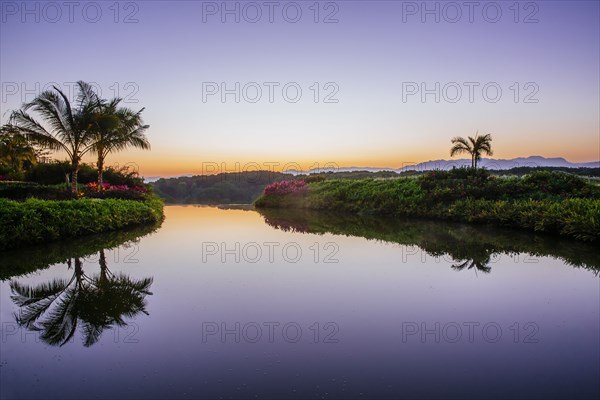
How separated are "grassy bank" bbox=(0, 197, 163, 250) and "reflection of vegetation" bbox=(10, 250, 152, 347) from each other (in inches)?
131

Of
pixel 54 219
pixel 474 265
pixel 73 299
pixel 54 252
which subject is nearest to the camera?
pixel 73 299

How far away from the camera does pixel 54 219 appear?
10.3 meters

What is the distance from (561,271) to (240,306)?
5.74 meters

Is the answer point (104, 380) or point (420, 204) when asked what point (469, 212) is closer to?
point (420, 204)

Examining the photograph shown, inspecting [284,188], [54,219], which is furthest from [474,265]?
[284,188]

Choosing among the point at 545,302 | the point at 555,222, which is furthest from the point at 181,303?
the point at 555,222

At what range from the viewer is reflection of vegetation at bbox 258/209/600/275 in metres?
8.04

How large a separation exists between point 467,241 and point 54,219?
10.9 meters

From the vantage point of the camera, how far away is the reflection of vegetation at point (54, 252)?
729 centimetres

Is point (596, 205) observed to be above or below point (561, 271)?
above

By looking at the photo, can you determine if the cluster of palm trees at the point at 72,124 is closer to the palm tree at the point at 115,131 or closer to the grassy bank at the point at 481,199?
the palm tree at the point at 115,131

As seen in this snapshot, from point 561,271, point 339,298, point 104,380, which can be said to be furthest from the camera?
point 561,271

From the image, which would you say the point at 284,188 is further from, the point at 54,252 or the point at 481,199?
the point at 54,252

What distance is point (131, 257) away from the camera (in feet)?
27.7
